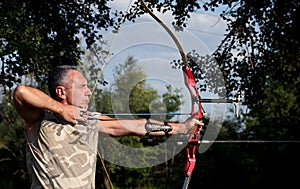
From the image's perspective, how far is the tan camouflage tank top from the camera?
93.3 inches

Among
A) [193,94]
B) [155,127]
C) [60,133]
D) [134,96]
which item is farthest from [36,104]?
[134,96]

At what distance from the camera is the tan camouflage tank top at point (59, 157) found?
2369mm

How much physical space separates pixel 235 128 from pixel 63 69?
12935mm

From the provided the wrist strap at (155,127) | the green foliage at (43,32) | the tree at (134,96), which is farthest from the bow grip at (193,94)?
the green foliage at (43,32)

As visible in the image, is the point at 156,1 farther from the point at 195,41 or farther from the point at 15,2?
the point at 195,41

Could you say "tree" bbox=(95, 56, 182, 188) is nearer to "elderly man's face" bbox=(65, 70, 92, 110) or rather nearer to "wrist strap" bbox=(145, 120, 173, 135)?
"wrist strap" bbox=(145, 120, 173, 135)

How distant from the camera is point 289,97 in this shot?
1419cm

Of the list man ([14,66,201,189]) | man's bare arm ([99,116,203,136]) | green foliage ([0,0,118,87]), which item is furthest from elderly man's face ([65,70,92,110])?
green foliage ([0,0,118,87])

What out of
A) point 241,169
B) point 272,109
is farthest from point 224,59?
point 241,169

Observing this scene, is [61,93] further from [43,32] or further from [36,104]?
[43,32]

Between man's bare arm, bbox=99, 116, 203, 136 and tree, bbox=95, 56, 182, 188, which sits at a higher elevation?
tree, bbox=95, 56, 182, 188

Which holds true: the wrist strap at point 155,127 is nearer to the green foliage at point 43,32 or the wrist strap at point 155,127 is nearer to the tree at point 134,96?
the tree at point 134,96

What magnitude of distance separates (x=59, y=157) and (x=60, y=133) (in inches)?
3.8

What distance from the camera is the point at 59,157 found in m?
2.37
